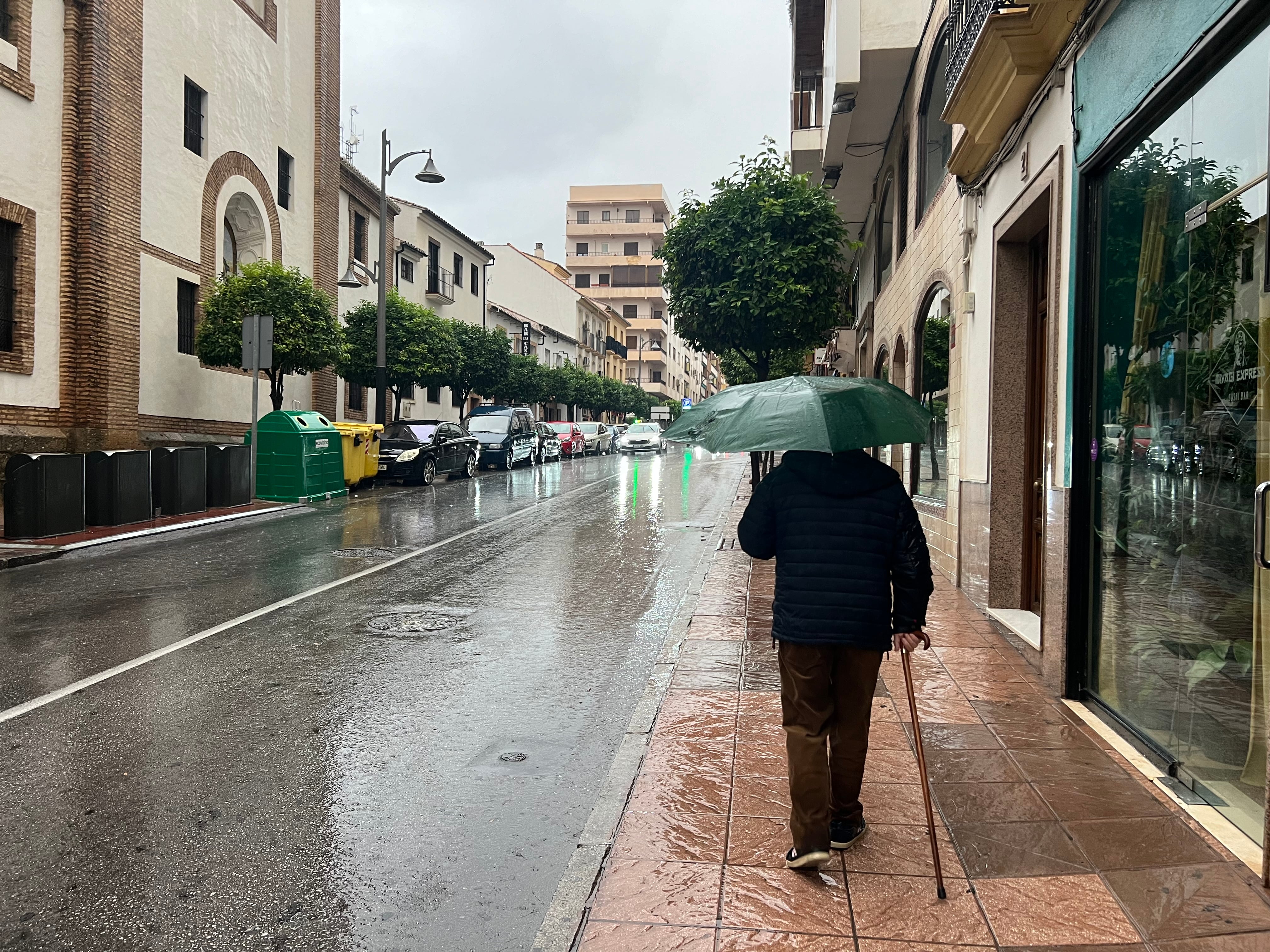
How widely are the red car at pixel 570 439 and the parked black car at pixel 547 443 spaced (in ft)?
3.50

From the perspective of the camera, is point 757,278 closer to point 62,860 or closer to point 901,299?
point 901,299

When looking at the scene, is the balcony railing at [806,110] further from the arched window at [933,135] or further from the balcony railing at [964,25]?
the balcony railing at [964,25]

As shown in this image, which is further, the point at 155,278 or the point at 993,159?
the point at 155,278

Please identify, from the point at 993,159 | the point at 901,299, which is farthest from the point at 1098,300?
the point at 901,299

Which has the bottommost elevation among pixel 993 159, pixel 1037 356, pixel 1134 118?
pixel 1037 356

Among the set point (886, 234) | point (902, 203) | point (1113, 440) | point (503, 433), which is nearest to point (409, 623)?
point (1113, 440)

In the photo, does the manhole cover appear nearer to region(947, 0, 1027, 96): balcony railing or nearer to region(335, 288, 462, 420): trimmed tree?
region(947, 0, 1027, 96): balcony railing

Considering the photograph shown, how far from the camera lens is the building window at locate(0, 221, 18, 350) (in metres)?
15.9

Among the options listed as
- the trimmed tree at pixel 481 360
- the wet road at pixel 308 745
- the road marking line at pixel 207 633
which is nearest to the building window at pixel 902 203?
the wet road at pixel 308 745

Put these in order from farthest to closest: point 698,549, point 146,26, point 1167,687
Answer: point 146,26
point 698,549
point 1167,687

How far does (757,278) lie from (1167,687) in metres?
9.21

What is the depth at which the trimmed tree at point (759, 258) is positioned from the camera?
13.0m

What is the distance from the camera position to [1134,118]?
4.86 m

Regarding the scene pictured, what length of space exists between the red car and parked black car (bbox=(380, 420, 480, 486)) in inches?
518
